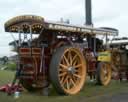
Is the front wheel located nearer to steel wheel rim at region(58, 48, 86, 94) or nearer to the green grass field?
the green grass field

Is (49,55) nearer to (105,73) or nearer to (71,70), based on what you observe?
(71,70)

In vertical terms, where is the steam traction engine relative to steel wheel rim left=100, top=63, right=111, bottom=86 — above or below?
above

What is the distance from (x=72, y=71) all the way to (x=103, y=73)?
8.74 ft

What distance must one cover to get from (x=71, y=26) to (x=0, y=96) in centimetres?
318

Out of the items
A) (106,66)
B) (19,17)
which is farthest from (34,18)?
(106,66)

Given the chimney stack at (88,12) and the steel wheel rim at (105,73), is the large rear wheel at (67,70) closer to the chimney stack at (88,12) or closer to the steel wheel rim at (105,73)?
the steel wheel rim at (105,73)

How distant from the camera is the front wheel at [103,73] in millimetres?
14945

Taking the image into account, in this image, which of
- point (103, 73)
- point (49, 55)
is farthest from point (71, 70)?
point (103, 73)

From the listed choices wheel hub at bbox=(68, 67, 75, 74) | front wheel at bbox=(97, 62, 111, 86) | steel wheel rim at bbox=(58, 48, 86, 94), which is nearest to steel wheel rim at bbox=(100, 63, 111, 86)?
front wheel at bbox=(97, 62, 111, 86)

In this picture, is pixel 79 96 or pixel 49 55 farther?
pixel 49 55

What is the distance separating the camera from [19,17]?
40.3 feet

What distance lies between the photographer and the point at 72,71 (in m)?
12.9

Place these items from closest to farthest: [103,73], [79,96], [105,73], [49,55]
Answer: [79,96], [49,55], [103,73], [105,73]

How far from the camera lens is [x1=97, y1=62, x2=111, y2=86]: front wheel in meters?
A: 14.9
